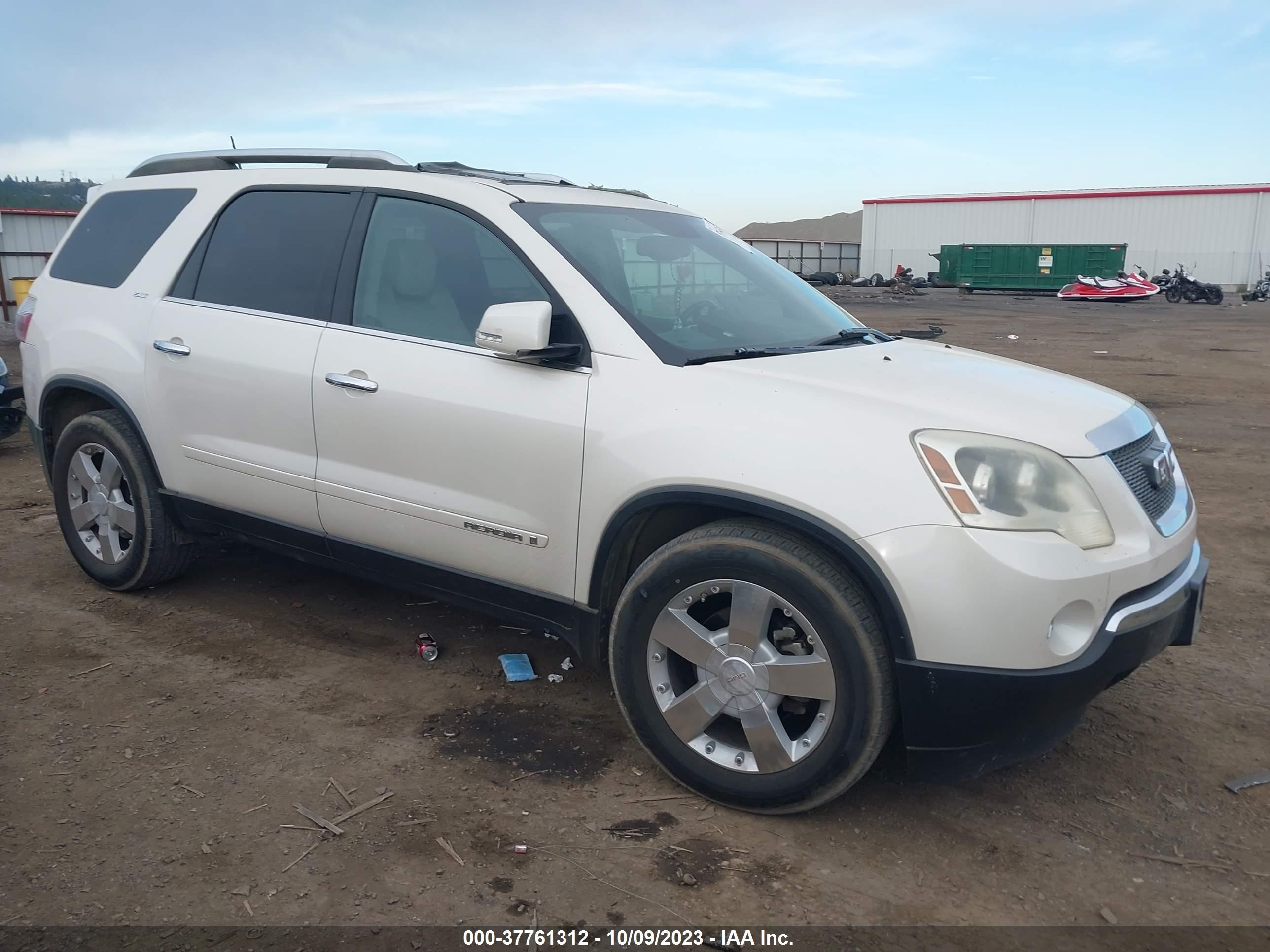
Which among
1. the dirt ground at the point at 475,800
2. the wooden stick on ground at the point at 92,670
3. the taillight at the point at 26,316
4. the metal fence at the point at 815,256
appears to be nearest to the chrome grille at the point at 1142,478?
the dirt ground at the point at 475,800

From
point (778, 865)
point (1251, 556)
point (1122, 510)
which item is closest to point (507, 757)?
point (778, 865)

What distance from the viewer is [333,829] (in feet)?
9.68

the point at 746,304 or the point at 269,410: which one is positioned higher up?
the point at 746,304

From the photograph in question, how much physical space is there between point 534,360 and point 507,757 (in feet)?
4.30

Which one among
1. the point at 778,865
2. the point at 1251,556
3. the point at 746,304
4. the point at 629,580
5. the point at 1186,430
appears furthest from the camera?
the point at 1186,430

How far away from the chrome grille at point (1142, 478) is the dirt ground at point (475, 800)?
3.02 feet

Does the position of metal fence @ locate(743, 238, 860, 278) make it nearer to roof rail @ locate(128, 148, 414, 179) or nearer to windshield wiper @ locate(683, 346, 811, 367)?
roof rail @ locate(128, 148, 414, 179)

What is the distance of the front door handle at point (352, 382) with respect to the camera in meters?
3.63

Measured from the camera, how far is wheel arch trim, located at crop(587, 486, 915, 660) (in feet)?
8.86

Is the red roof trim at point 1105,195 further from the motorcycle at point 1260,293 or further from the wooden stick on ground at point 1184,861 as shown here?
the wooden stick on ground at point 1184,861

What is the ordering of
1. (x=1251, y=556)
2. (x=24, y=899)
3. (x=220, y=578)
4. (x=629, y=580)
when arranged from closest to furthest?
(x=24, y=899) < (x=629, y=580) < (x=220, y=578) < (x=1251, y=556)

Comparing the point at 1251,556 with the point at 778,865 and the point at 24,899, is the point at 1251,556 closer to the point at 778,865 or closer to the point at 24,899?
the point at 778,865

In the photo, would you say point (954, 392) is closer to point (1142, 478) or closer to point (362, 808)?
point (1142, 478)

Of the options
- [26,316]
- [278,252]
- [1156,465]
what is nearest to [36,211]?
[26,316]
